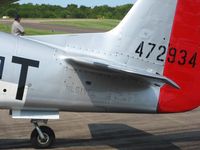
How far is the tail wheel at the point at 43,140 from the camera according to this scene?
28.9 ft

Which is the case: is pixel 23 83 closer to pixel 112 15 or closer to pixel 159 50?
pixel 159 50

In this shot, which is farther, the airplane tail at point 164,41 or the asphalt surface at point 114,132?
the asphalt surface at point 114,132

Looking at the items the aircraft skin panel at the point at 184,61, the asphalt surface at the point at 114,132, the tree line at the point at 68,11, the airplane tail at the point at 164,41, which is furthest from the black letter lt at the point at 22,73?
the tree line at the point at 68,11

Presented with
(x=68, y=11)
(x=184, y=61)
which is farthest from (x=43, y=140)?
(x=68, y=11)

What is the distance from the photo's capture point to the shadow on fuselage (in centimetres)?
915

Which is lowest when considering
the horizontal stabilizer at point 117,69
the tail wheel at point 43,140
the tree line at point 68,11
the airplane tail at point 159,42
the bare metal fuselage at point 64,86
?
the tail wheel at point 43,140

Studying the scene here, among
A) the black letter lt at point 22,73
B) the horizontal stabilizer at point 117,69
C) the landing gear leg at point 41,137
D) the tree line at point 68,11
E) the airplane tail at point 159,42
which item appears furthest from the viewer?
the tree line at point 68,11

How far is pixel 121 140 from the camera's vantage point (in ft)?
31.6

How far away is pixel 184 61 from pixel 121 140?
2.10 metres

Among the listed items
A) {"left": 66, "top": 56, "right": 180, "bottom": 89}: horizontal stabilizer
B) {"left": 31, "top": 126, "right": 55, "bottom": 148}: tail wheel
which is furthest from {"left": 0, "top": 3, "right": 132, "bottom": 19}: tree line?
{"left": 66, "top": 56, "right": 180, "bottom": 89}: horizontal stabilizer

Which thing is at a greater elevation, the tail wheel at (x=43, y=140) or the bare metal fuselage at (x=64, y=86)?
the bare metal fuselage at (x=64, y=86)

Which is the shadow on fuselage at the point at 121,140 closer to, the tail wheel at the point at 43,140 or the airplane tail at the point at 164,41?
the tail wheel at the point at 43,140

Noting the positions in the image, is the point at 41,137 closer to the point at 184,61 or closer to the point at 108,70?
the point at 108,70

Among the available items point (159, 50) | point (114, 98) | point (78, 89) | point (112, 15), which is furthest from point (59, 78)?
point (112, 15)
